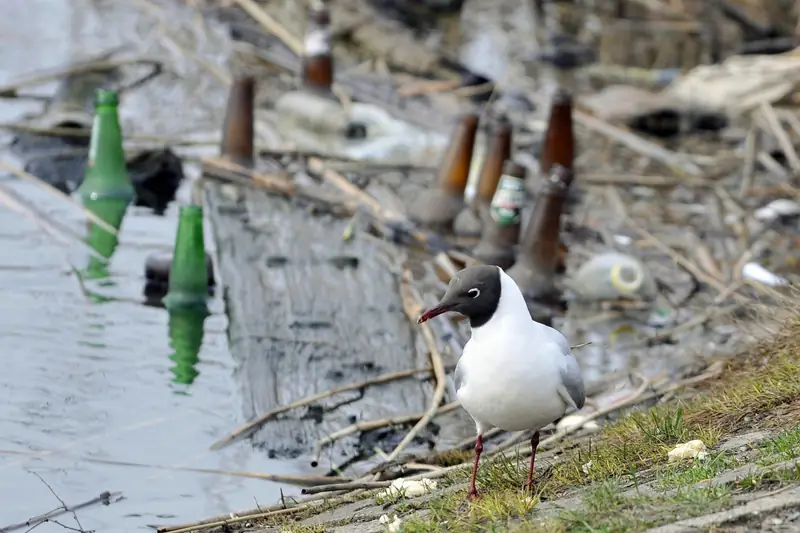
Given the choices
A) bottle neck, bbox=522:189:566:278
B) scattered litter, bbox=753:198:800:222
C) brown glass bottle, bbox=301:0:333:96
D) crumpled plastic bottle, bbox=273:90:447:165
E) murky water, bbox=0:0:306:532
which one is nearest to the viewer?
murky water, bbox=0:0:306:532

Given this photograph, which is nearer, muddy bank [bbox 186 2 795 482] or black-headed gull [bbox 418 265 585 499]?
black-headed gull [bbox 418 265 585 499]

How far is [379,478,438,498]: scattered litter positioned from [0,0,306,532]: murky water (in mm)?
910

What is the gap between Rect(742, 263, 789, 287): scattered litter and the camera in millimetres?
9289

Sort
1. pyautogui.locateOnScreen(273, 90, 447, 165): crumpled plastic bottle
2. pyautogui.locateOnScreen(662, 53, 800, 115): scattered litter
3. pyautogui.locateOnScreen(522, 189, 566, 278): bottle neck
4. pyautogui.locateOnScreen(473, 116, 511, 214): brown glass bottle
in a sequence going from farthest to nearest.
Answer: pyautogui.locateOnScreen(662, 53, 800, 115): scattered litter, pyautogui.locateOnScreen(273, 90, 447, 165): crumpled plastic bottle, pyautogui.locateOnScreen(473, 116, 511, 214): brown glass bottle, pyautogui.locateOnScreen(522, 189, 566, 278): bottle neck

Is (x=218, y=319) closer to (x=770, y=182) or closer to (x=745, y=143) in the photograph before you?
(x=770, y=182)

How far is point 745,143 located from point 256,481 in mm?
9210

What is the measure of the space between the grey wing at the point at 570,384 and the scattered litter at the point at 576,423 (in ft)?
3.92

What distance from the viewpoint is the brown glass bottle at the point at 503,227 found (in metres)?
→ 8.61

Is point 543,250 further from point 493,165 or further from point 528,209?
point 528,209

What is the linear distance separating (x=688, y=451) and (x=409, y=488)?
1117mm

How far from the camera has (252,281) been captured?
8.41 metres

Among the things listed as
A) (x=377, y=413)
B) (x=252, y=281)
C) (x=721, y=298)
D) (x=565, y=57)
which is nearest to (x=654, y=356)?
(x=721, y=298)

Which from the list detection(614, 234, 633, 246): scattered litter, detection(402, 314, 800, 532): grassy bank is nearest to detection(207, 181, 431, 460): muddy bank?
detection(402, 314, 800, 532): grassy bank

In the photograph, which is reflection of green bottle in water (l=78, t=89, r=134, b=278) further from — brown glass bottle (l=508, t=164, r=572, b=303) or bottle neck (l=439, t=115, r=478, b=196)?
brown glass bottle (l=508, t=164, r=572, b=303)
